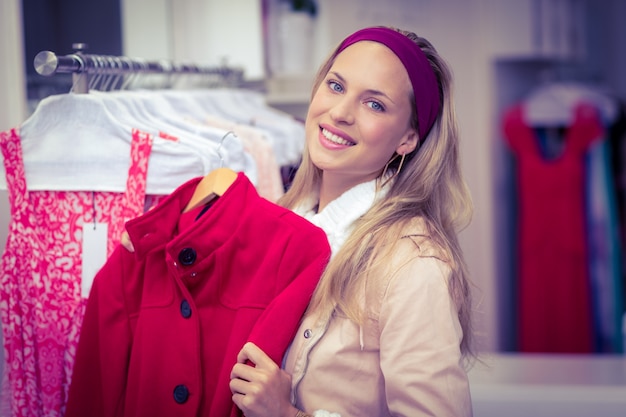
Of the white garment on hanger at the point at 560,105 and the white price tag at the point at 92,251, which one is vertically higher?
the white garment on hanger at the point at 560,105

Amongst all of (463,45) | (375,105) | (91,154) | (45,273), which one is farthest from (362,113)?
(463,45)

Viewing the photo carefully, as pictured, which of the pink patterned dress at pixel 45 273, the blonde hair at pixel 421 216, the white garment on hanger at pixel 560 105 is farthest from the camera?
the white garment on hanger at pixel 560 105

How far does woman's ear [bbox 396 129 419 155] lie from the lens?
5.10 ft

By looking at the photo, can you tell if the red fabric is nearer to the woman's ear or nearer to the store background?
the store background

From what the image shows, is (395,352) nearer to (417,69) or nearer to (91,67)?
(417,69)

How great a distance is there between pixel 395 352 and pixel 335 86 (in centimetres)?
53

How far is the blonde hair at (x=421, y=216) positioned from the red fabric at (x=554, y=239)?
2.19m

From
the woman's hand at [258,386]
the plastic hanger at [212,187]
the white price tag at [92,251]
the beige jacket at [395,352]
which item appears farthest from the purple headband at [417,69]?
the white price tag at [92,251]

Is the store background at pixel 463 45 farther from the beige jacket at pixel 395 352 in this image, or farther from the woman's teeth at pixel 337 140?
the beige jacket at pixel 395 352

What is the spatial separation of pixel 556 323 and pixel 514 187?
2.33ft

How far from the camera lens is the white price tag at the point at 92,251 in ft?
5.49

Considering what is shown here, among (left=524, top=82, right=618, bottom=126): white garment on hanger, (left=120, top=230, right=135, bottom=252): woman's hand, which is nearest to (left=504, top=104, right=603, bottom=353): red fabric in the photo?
(left=524, top=82, right=618, bottom=126): white garment on hanger

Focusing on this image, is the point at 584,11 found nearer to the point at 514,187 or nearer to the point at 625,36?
the point at 625,36

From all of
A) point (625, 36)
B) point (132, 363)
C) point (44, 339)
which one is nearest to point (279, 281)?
point (132, 363)
